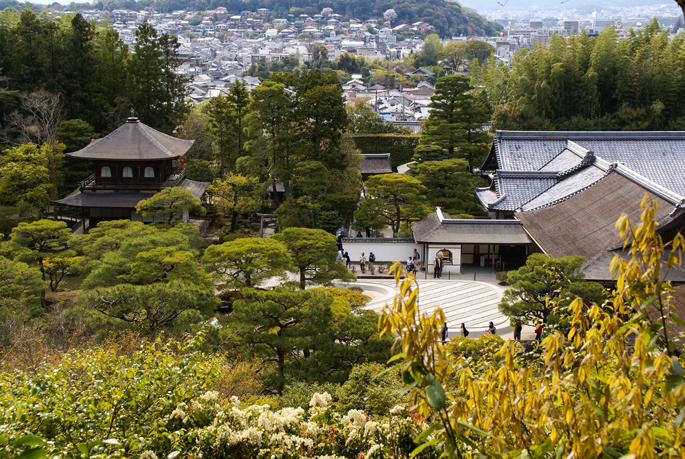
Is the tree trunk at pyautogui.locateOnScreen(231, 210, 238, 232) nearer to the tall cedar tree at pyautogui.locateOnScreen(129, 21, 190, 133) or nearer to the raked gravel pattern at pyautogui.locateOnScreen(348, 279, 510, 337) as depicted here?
the tall cedar tree at pyautogui.locateOnScreen(129, 21, 190, 133)

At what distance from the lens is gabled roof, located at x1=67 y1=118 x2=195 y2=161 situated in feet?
77.0

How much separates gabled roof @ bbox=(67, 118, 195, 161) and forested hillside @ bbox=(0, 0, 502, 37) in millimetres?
150378

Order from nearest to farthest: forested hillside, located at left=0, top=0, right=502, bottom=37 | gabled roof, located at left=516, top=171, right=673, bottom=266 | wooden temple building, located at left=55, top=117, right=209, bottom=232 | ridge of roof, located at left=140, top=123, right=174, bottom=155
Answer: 1. gabled roof, located at left=516, top=171, right=673, bottom=266
2. wooden temple building, located at left=55, top=117, right=209, bottom=232
3. ridge of roof, located at left=140, top=123, right=174, bottom=155
4. forested hillside, located at left=0, top=0, right=502, bottom=37

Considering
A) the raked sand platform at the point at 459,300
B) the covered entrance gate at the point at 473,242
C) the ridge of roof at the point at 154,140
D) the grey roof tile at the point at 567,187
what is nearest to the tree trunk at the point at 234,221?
the ridge of roof at the point at 154,140

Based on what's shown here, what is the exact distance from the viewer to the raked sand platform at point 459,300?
1617 centimetres

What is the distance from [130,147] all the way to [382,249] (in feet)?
37.4

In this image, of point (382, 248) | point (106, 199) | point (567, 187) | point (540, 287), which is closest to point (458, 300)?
point (382, 248)

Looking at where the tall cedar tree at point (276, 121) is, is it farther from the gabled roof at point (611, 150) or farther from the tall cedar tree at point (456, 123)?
the gabled roof at point (611, 150)

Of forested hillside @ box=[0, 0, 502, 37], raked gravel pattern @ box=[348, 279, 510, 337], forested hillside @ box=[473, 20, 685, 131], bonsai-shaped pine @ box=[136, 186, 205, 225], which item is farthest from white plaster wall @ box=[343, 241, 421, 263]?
forested hillside @ box=[0, 0, 502, 37]

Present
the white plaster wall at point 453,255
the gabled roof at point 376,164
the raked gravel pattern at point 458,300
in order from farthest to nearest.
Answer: the gabled roof at point 376,164, the white plaster wall at point 453,255, the raked gravel pattern at point 458,300

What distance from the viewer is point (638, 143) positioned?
2522 centimetres

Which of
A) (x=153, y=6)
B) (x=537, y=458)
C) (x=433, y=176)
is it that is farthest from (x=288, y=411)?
(x=153, y=6)

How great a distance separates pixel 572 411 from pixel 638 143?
26006 millimetres

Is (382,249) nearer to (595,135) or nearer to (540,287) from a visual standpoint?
(540,287)
